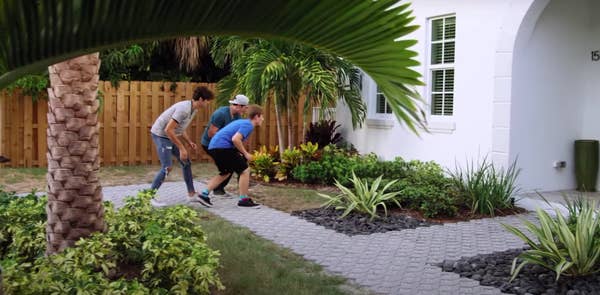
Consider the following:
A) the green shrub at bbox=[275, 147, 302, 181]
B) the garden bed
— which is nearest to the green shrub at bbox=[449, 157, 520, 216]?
the garden bed

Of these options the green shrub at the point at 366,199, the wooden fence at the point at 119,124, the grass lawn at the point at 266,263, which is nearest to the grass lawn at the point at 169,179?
the grass lawn at the point at 266,263

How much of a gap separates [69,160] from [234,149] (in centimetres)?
426

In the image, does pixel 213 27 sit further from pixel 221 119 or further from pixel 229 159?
pixel 221 119

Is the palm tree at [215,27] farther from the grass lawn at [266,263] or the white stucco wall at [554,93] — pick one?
the white stucco wall at [554,93]

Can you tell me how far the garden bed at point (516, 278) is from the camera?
4.87 meters

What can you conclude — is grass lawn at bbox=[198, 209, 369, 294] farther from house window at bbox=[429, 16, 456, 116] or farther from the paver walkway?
house window at bbox=[429, 16, 456, 116]

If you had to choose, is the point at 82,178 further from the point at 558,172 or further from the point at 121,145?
the point at 121,145

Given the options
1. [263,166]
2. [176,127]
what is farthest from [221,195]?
[263,166]

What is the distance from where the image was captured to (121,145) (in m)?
13.7

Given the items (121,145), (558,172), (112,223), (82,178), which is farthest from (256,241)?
→ (121,145)

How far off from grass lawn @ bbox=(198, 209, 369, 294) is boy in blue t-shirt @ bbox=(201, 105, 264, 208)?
186 cm

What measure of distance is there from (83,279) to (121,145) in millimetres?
10203

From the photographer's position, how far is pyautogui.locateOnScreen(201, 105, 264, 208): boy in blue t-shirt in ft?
27.8

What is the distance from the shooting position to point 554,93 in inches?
384
